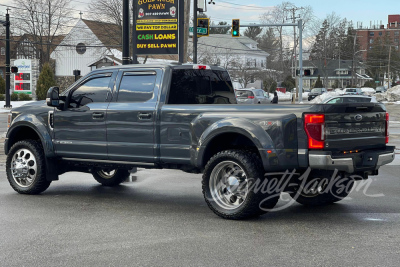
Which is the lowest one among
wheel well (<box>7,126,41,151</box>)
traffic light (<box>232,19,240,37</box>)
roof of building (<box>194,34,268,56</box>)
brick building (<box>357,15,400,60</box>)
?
wheel well (<box>7,126,41,151</box>)

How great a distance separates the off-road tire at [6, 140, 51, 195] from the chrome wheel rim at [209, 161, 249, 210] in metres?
3.09

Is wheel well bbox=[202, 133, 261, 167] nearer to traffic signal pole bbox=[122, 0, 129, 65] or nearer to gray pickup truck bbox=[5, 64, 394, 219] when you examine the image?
gray pickup truck bbox=[5, 64, 394, 219]

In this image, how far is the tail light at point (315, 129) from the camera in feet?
22.0

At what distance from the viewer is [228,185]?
24.5ft

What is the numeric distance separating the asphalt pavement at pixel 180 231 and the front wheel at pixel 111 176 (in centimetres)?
51

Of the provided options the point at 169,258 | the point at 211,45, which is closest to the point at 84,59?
the point at 211,45

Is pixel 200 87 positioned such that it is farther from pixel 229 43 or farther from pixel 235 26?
pixel 229 43

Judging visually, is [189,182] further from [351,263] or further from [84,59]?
[84,59]

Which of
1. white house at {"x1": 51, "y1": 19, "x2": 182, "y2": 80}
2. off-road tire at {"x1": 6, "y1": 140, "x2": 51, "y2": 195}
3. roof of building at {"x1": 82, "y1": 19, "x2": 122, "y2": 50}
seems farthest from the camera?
white house at {"x1": 51, "y1": 19, "x2": 182, "y2": 80}

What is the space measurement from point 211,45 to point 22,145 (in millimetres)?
85539

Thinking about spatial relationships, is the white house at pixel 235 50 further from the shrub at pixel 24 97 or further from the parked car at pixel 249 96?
the parked car at pixel 249 96

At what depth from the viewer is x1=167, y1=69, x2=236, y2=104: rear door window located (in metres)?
8.28

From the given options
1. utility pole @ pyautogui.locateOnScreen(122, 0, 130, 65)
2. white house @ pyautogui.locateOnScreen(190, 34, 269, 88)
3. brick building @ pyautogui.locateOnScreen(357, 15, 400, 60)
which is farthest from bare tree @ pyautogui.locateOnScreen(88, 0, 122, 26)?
brick building @ pyautogui.locateOnScreen(357, 15, 400, 60)

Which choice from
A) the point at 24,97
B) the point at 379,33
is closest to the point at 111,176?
the point at 24,97
